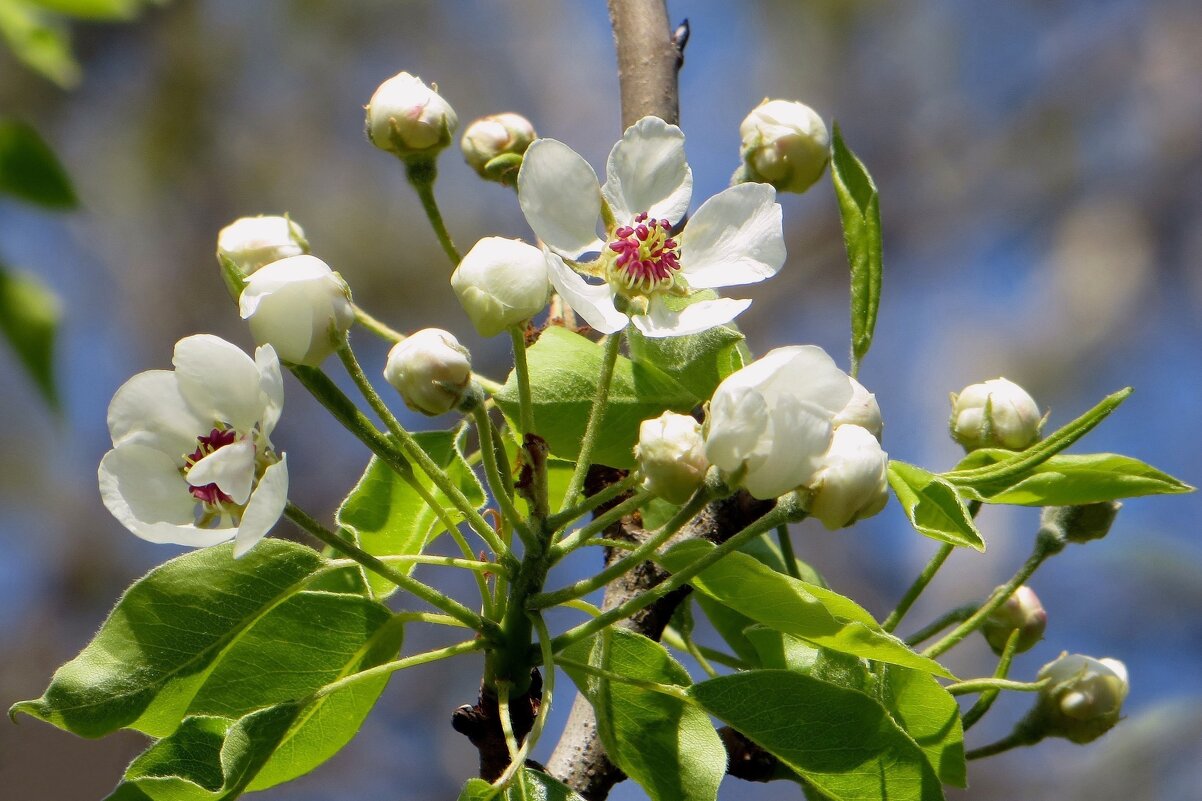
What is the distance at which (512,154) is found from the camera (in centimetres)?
111

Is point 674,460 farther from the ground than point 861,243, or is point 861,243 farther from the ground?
point 861,243

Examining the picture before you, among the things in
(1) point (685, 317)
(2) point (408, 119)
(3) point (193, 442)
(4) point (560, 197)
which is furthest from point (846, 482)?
(2) point (408, 119)

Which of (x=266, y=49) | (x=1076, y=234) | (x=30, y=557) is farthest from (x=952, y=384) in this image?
(x=30, y=557)

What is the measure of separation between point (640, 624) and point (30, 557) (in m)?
4.15

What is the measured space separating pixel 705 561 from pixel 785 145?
0.43 metres

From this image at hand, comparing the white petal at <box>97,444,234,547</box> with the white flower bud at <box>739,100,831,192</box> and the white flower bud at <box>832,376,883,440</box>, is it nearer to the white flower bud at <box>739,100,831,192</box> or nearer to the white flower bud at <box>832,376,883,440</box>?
the white flower bud at <box>832,376,883,440</box>

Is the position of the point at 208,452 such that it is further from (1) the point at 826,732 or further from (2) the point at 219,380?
(1) the point at 826,732

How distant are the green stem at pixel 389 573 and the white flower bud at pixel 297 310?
89 millimetres

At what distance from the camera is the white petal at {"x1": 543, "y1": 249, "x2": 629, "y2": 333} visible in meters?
0.76

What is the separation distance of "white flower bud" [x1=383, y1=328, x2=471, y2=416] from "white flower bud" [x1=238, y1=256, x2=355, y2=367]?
0.04 metres

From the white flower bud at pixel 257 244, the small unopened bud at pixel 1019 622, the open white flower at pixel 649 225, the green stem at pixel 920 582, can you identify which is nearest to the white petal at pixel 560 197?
the open white flower at pixel 649 225

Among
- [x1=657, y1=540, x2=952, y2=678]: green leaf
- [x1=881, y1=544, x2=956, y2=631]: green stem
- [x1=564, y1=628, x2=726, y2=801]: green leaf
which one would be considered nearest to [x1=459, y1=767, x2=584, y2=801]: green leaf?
[x1=564, y1=628, x2=726, y2=801]: green leaf

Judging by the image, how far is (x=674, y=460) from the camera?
2.31ft

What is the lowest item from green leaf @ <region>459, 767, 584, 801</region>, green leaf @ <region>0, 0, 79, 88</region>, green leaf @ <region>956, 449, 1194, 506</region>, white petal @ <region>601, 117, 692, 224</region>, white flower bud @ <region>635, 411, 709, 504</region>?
green leaf @ <region>459, 767, 584, 801</region>
